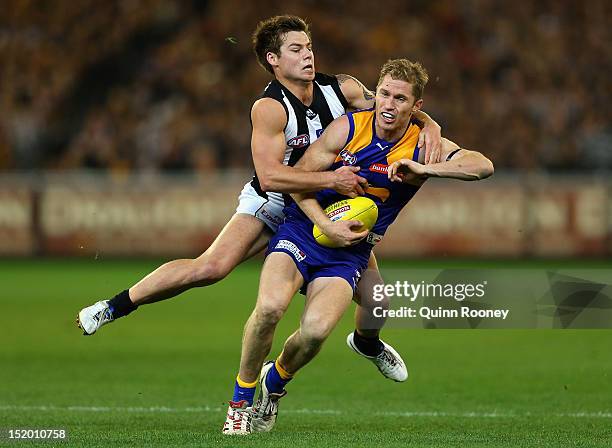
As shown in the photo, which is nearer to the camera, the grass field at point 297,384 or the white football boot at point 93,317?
the grass field at point 297,384

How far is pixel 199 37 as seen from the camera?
911 inches

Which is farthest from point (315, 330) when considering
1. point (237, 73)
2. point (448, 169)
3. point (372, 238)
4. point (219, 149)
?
point (237, 73)

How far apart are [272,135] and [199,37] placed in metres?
16.1

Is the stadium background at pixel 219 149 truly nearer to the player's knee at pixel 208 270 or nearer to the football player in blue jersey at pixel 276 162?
the football player in blue jersey at pixel 276 162

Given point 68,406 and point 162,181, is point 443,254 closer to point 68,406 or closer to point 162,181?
point 162,181

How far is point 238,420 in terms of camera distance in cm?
708

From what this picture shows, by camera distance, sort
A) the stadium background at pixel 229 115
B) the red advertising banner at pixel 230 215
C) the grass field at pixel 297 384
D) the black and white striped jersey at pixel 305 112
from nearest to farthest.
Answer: the grass field at pixel 297 384
the black and white striped jersey at pixel 305 112
the red advertising banner at pixel 230 215
the stadium background at pixel 229 115

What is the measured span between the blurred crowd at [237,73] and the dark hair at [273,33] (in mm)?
12865

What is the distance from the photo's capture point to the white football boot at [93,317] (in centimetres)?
766

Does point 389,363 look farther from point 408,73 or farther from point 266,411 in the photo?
point 408,73

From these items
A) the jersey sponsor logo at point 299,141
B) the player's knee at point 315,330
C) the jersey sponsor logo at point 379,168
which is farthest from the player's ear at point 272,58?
the player's knee at point 315,330

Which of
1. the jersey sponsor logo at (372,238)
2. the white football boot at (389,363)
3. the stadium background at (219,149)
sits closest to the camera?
the jersey sponsor logo at (372,238)

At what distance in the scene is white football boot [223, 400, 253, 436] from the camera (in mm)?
7051

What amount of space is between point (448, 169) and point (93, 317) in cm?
246
